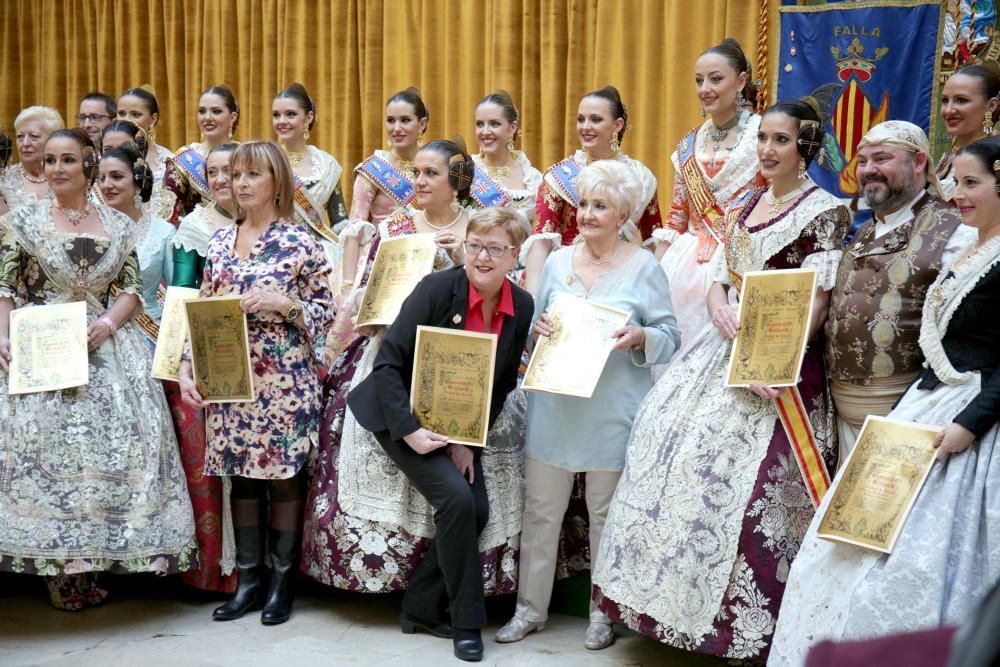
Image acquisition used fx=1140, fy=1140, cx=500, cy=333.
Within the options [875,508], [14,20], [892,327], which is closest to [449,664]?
[875,508]

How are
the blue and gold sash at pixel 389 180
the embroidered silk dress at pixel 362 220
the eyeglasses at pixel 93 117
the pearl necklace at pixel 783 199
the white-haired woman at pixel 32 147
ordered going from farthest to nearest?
the eyeglasses at pixel 93 117 < the white-haired woman at pixel 32 147 < the blue and gold sash at pixel 389 180 < the embroidered silk dress at pixel 362 220 < the pearl necklace at pixel 783 199

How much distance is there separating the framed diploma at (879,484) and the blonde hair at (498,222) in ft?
3.90

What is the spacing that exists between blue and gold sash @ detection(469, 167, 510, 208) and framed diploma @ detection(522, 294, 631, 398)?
0.83m

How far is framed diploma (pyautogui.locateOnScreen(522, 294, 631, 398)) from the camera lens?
3.29 m

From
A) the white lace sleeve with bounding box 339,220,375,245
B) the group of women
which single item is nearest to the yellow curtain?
the group of women

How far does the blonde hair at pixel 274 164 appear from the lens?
12.1ft

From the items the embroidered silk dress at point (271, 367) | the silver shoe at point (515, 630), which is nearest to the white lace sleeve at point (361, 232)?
the embroidered silk dress at point (271, 367)

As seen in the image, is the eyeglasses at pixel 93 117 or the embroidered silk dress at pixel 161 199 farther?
the eyeglasses at pixel 93 117

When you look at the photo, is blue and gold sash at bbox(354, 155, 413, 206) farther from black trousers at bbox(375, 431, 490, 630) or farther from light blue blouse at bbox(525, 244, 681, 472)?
black trousers at bbox(375, 431, 490, 630)

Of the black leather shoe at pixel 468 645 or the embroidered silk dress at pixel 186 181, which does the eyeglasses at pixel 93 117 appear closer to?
the embroidered silk dress at pixel 186 181

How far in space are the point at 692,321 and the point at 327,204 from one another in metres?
2.01

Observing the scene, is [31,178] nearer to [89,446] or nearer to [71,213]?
[71,213]

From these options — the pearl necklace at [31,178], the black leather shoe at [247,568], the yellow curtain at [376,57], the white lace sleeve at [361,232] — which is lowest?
the black leather shoe at [247,568]

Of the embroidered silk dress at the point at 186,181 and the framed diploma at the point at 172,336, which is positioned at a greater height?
the embroidered silk dress at the point at 186,181
